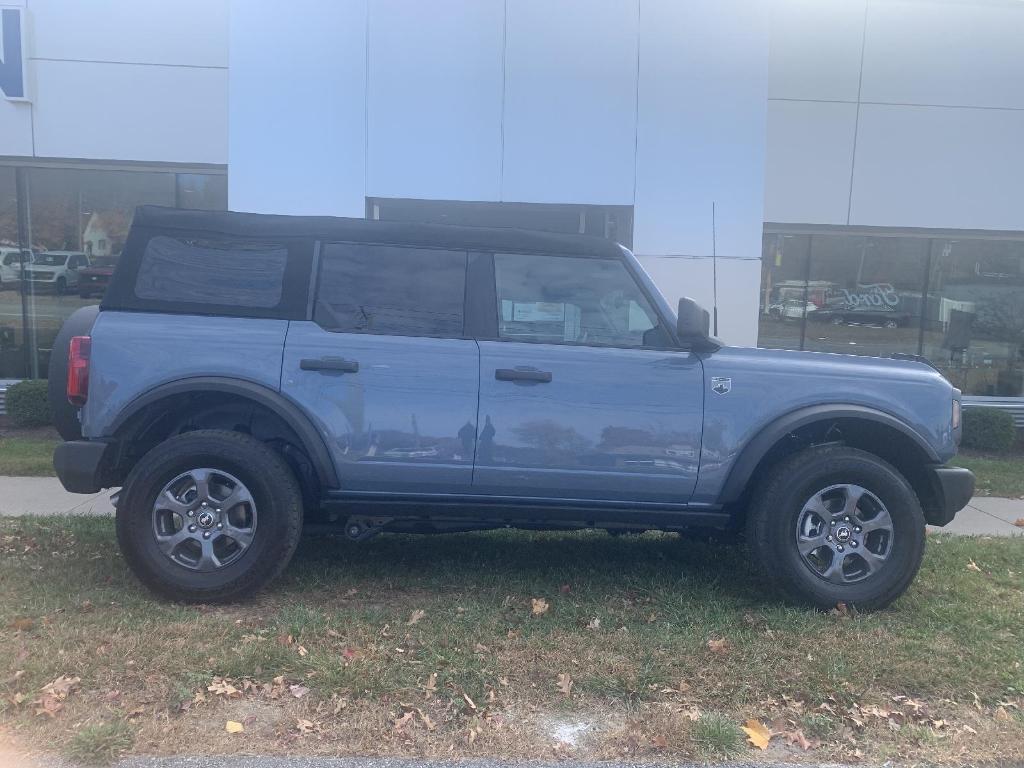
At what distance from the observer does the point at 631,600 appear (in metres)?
5.09

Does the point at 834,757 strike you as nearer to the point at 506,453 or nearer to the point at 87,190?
the point at 506,453

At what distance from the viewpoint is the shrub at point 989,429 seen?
1025cm

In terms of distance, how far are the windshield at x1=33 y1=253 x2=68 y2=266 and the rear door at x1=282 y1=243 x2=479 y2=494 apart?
7.43 m

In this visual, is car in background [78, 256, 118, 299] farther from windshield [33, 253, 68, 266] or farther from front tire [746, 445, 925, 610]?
front tire [746, 445, 925, 610]

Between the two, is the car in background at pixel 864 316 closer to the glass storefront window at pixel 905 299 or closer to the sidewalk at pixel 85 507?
the glass storefront window at pixel 905 299

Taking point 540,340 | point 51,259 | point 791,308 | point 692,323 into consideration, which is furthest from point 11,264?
point 791,308

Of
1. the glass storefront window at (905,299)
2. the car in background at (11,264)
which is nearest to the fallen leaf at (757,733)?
the glass storefront window at (905,299)

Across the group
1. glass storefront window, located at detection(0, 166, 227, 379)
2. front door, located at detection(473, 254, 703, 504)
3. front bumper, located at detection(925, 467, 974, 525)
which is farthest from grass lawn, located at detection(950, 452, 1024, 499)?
glass storefront window, located at detection(0, 166, 227, 379)

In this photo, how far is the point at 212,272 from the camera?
4.94 meters

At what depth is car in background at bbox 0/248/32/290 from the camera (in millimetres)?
10883

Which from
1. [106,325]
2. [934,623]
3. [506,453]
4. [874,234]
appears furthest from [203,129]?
[934,623]

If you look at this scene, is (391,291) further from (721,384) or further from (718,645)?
(718,645)

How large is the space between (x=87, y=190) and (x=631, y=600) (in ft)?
28.6

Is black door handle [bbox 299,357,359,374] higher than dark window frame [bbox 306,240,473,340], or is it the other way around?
dark window frame [bbox 306,240,473,340]
